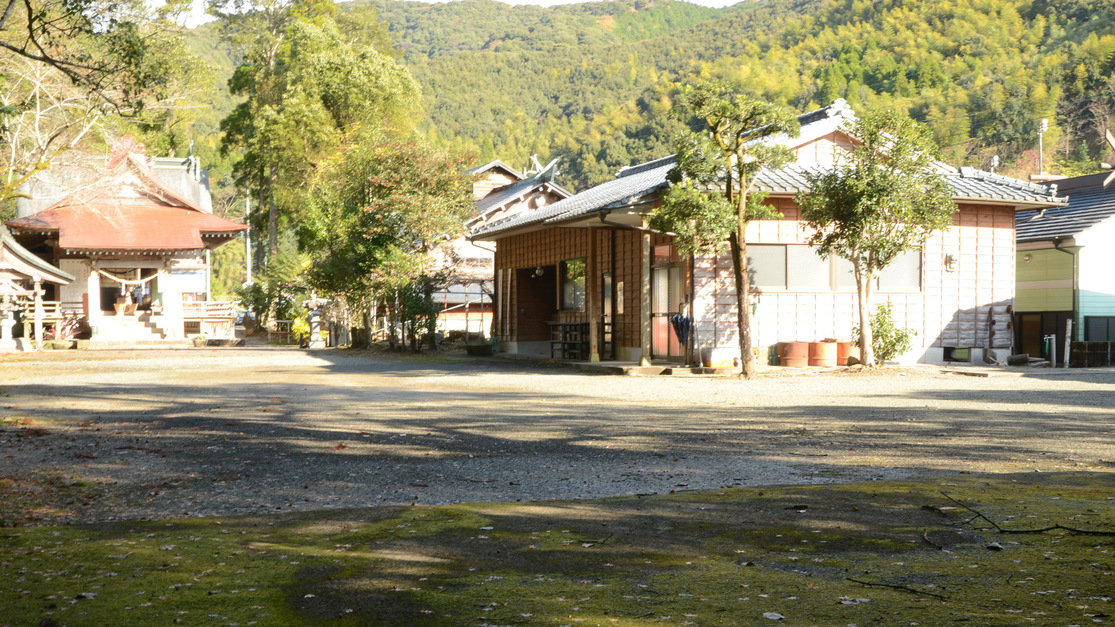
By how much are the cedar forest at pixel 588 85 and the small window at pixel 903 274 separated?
28.9 ft

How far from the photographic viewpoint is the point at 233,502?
5.40 m

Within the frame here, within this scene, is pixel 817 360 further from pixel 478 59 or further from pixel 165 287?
pixel 478 59

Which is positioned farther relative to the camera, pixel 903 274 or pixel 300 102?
pixel 300 102

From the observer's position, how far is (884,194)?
15.2 m

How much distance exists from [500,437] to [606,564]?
421cm

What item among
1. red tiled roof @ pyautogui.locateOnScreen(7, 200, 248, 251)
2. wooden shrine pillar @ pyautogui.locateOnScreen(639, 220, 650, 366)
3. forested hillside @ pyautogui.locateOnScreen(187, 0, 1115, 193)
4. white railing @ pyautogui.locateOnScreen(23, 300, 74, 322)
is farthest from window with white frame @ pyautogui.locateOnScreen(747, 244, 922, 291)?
forested hillside @ pyautogui.locateOnScreen(187, 0, 1115, 193)

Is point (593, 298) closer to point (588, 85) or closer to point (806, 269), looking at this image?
point (806, 269)

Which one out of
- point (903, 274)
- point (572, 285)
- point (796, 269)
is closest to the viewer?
point (796, 269)

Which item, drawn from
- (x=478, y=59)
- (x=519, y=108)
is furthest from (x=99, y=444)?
(x=478, y=59)

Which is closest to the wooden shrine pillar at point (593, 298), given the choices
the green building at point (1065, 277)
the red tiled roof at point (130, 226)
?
the green building at point (1065, 277)

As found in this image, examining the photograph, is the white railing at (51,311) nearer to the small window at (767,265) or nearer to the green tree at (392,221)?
the green tree at (392,221)

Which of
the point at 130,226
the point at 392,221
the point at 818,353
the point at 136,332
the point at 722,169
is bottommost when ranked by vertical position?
the point at 818,353

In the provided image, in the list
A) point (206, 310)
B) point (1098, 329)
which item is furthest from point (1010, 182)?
point (206, 310)

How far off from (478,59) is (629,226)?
86468mm
